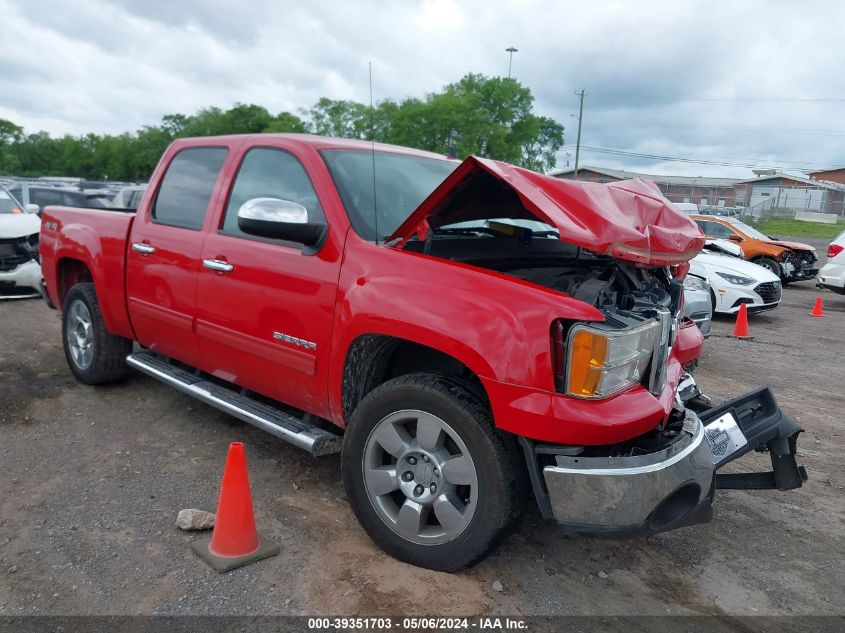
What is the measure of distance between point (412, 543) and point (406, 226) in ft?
4.61

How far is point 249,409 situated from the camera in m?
3.68

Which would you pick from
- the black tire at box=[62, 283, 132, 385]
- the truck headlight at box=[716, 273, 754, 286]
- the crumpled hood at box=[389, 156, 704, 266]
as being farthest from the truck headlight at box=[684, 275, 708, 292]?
the black tire at box=[62, 283, 132, 385]

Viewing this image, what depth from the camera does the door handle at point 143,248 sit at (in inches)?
170

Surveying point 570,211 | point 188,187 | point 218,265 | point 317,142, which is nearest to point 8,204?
point 188,187

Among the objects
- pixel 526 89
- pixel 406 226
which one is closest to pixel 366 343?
pixel 406 226

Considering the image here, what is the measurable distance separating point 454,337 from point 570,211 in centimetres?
69

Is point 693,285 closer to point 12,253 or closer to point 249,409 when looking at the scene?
point 249,409

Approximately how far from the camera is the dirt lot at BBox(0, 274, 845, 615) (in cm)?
279

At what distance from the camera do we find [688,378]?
3682 mm

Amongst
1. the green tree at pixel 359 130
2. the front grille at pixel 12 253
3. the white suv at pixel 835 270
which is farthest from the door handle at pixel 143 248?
the green tree at pixel 359 130

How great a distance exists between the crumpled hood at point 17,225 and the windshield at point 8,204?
0.17 meters

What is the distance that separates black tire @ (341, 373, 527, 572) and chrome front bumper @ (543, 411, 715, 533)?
18 cm

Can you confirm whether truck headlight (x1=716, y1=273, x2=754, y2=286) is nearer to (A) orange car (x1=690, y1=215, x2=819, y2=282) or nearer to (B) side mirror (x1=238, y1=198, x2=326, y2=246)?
(A) orange car (x1=690, y1=215, x2=819, y2=282)

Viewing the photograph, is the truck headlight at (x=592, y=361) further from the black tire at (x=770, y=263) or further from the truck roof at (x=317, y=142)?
the black tire at (x=770, y=263)
